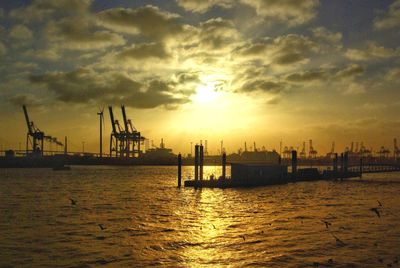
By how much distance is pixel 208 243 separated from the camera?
28125 mm

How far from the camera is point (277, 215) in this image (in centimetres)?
4231

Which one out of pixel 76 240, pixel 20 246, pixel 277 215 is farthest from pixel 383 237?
pixel 20 246

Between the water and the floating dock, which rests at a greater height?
the floating dock

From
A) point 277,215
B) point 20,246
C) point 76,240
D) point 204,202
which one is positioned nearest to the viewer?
point 20,246

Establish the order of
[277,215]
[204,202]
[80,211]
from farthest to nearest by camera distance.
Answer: [204,202], [80,211], [277,215]

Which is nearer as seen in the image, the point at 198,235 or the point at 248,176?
the point at 198,235

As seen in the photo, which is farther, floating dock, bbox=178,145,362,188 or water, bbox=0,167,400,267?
floating dock, bbox=178,145,362,188

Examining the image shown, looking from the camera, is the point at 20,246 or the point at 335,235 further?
the point at 335,235

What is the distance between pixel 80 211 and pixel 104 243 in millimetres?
18580

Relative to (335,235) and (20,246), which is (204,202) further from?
(20,246)

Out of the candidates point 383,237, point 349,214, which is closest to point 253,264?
point 383,237

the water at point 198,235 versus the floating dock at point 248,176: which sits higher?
the floating dock at point 248,176

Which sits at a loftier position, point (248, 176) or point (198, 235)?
point (248, 176)

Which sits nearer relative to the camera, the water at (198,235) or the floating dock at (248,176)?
the water at (198,235)
